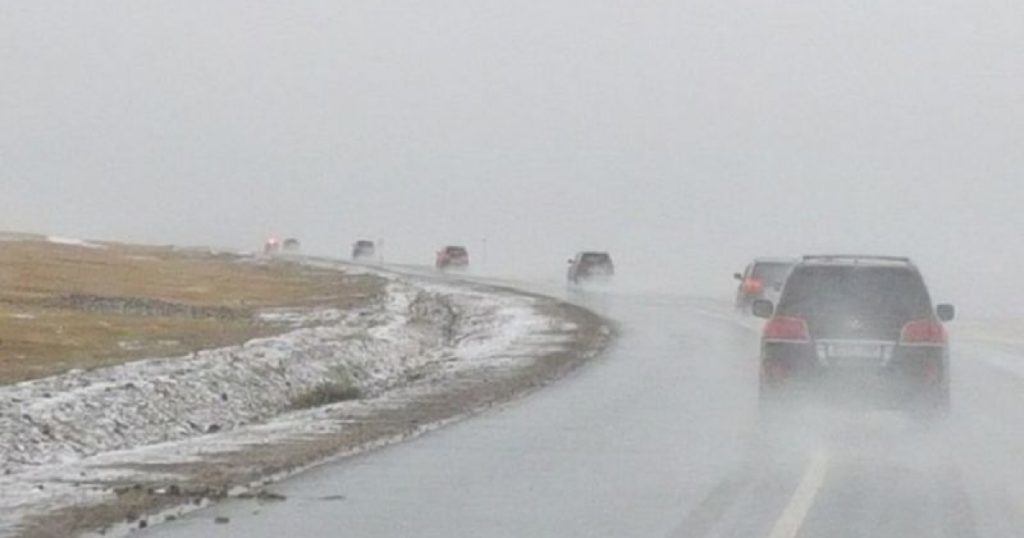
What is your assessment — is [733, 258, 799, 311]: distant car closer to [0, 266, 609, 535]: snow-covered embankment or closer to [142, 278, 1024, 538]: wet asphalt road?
[0, 266, 609, 535]: snow-covered embankment

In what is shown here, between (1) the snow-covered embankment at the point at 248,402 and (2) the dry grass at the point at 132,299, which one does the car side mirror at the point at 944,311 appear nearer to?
(1) the snow-covered embankment at the point at 248,402

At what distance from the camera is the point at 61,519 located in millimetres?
13312

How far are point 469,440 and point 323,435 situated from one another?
5.83 feet

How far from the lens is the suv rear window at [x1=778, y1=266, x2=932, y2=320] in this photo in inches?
806

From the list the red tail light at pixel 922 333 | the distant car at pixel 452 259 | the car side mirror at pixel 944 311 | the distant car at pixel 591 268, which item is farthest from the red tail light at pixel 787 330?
the distant car at pixel 452 259

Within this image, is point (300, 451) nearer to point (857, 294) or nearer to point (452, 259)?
point (857, 294)

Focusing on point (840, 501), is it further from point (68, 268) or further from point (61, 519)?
point (68, 268)

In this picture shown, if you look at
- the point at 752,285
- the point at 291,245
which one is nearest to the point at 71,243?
the point at 291,245

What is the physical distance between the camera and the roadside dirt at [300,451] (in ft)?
44.2

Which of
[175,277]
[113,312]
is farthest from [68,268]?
[113,312]

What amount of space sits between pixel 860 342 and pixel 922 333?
25.6 inches

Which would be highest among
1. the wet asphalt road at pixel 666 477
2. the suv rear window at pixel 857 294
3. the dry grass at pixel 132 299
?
the suv rear window at pixel 857 294

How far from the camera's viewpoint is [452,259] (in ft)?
371

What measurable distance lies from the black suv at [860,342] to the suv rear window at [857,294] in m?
0.01
